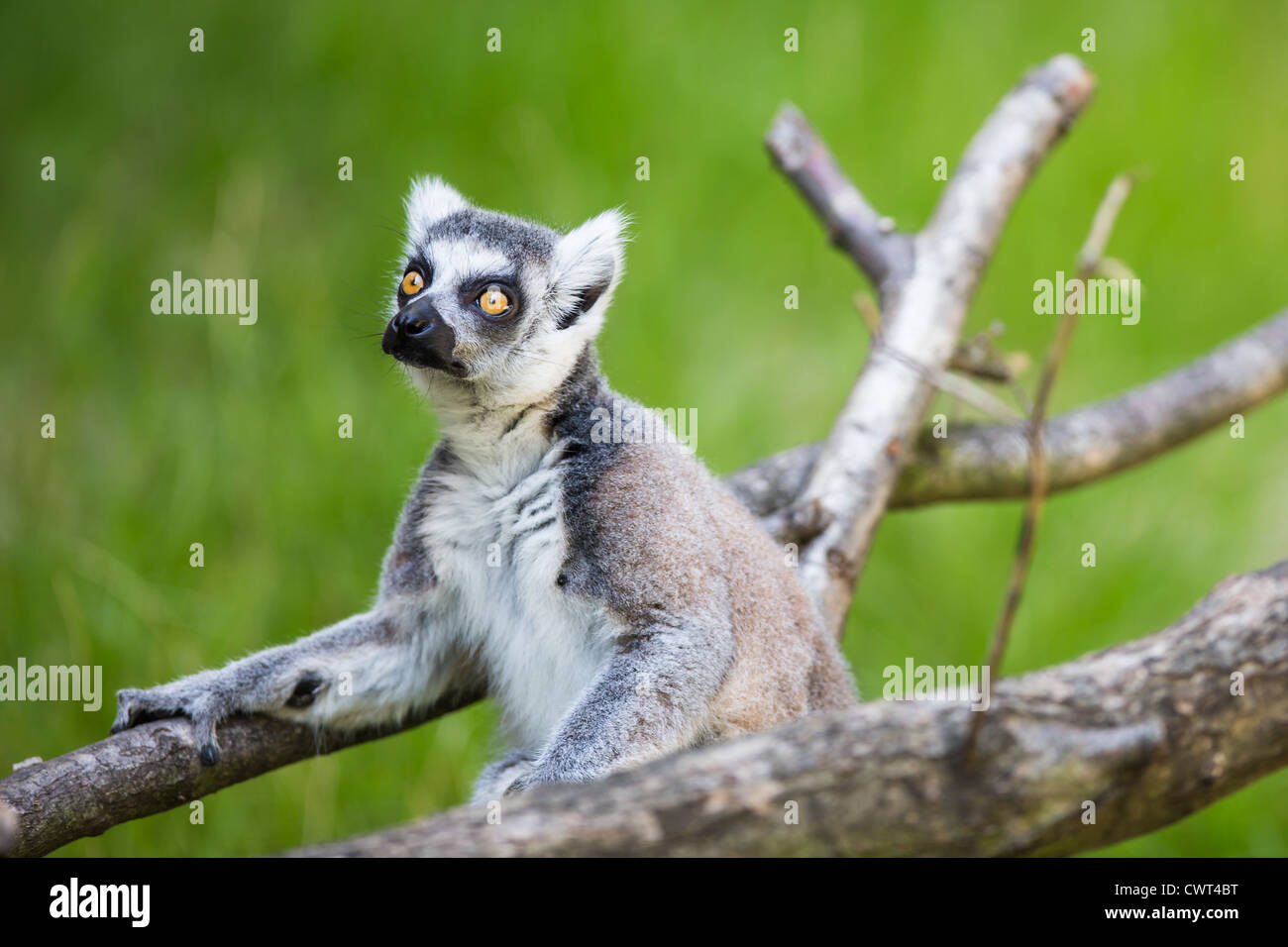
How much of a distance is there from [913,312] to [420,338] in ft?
6.42

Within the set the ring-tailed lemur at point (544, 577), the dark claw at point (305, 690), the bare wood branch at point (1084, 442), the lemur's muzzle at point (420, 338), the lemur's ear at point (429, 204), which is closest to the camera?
the ring-tailed lemur at point (544, 577)

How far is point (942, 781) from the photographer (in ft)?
5.77

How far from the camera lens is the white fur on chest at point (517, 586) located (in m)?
3.21

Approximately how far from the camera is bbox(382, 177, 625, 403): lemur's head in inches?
128

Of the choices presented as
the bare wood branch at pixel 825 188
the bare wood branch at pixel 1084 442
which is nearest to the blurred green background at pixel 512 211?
the bare wood branch at pixel 825 188

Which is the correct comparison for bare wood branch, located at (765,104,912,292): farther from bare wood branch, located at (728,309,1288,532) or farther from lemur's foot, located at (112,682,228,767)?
lemur's foot, located at (112,682,228,767)

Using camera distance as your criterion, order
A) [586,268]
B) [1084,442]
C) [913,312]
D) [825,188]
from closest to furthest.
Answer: [586,268]
[913,312]
[1084,442]
[825,188]

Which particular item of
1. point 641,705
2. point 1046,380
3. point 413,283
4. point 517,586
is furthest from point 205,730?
point 1046,380

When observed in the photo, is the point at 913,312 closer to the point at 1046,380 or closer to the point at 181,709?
the point at 181,709

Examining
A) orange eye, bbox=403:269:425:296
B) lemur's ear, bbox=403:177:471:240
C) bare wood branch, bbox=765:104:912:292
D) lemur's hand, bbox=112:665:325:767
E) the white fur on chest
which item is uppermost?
bare wood branch, bbox=765:104:912:292

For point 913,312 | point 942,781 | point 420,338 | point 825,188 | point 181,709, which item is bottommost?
point 942,781

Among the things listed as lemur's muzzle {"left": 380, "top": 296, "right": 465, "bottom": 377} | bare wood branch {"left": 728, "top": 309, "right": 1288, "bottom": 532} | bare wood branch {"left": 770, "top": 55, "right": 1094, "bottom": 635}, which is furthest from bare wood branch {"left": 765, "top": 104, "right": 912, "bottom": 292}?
lemur's muzzle {"left": 380, "top": 296, "right": 465, "bottom": 377}

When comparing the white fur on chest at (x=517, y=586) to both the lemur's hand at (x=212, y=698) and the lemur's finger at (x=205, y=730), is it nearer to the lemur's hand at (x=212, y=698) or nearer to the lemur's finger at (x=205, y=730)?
the lemur's hand at (x=212, y=698)
